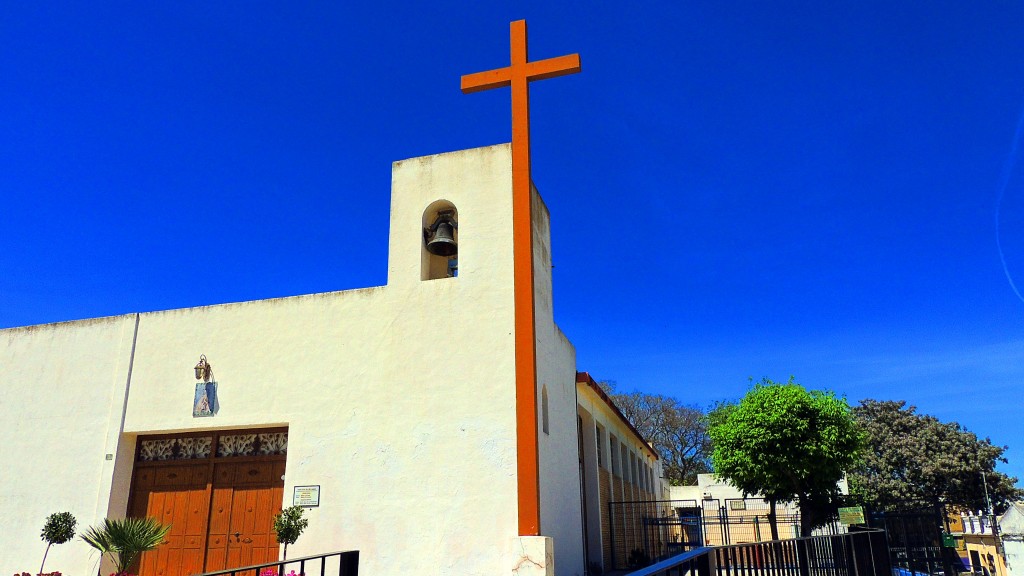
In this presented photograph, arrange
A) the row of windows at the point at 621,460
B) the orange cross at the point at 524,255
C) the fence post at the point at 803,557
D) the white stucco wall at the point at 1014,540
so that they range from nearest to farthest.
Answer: the fence post at the point at 803,557, the orange cross at the point at 524,255, the row of windows at the point at 621,460, the white stucco wall at the point at 1014,540

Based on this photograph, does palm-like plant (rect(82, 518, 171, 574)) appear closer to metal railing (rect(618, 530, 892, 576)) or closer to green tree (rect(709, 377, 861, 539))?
metal railing (rect(618, 530, 892, 576))

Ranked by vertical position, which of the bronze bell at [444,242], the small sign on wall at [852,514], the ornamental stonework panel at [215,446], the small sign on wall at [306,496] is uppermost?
the bronze bell at [444,242]

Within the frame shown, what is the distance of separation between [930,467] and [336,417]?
3347 centimetres

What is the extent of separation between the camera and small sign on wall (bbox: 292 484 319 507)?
10.4 m

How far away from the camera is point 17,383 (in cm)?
1271

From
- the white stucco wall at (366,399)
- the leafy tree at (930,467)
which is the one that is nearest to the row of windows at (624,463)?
the white stucco wall at (366,399)

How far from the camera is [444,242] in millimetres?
11102

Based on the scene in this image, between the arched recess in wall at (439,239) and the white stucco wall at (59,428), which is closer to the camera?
the arched recess in wall at (439,239)

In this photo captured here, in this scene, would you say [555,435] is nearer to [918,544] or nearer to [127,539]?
[918,544]

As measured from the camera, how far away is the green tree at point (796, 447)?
1599 centimetres

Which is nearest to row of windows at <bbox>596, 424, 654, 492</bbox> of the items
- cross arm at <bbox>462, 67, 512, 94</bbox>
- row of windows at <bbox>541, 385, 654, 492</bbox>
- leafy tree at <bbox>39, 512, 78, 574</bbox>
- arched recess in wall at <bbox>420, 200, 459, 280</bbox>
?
row of windows at <bbox>541, 385, 654, 492</bbox>

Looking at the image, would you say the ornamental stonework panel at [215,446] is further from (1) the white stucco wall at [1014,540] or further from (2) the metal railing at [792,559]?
(1) the white stucco wall at [1014,540]

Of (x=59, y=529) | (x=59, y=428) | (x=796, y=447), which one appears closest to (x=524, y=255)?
(x=59, y=529)

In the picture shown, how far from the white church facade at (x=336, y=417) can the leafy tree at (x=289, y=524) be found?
22 cm
